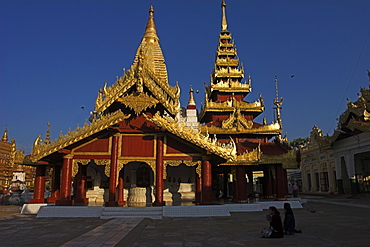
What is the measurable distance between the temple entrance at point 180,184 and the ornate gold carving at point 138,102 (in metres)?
5.62

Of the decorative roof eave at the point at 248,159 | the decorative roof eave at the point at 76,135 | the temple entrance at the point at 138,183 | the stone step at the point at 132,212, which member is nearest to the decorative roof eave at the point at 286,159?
the decorative roof eave at the point at 248,159

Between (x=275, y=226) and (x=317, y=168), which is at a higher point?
(x=317, y=168)

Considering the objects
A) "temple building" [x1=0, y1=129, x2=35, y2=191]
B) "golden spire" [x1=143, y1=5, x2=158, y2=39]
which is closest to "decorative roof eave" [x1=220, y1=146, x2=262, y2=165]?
"golden spire" [x1=143, y1=5, x2=158, y2=39]

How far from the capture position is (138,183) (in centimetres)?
1775

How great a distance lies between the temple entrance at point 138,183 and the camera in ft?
56.9

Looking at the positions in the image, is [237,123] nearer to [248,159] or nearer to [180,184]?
[248,159]

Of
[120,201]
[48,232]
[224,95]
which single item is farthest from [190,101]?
[48,232]

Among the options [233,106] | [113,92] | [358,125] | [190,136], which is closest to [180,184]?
[190,136]

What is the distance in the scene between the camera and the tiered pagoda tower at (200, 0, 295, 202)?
56.1 ft

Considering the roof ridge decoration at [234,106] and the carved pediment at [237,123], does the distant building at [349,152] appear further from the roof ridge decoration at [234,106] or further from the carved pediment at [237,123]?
the carved pediment at [237,123]

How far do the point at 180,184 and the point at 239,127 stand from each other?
6684 millimetres

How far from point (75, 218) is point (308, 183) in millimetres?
38301

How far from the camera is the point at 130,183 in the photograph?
17766mm

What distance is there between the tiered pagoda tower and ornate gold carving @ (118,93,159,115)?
11.8 ft
